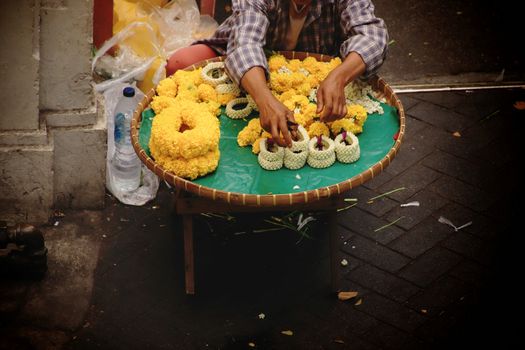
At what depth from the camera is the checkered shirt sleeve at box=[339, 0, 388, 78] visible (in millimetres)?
4059

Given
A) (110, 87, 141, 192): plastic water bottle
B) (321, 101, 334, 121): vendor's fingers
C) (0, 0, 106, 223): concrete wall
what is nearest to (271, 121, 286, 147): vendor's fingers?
(321, 101, 334, 121): vendor's fingers

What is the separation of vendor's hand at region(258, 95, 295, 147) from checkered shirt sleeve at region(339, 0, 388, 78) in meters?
0.65

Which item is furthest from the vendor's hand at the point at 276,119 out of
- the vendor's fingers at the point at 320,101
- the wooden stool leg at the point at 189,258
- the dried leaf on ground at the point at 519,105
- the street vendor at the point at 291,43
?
the dried leaf on ground at the point at 519,105

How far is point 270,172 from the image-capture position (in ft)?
12.1

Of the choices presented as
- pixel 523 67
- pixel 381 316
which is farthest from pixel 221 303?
pixel 523 67

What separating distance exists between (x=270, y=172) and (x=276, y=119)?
10.7 inches

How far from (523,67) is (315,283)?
123 inches

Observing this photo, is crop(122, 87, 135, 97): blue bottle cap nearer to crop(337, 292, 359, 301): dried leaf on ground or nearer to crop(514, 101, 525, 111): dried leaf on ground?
crop(337, 292, 359, 301): dried leaf on ground

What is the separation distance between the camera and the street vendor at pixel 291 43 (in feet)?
12.3

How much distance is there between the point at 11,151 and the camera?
4297mm

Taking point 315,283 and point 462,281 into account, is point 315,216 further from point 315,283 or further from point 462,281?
point 462,281

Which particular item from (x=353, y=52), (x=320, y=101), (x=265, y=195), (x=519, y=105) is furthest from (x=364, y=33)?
(x=519, y=105)

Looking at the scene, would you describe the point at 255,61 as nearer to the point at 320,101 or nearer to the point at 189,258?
the point at 320,101

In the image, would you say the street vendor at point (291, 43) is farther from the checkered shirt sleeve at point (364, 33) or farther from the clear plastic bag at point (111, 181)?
the clear plastic bag at point (111, 181)
